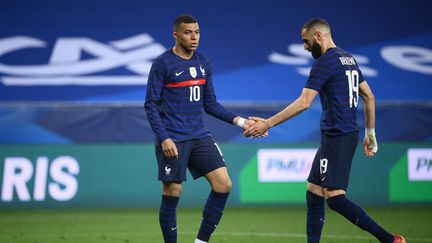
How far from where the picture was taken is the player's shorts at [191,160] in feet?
24.3

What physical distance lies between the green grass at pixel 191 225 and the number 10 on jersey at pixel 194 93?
2.18 metres

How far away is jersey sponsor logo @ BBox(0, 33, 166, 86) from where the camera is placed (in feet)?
57.2

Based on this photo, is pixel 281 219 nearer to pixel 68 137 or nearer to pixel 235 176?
pixel 235 176

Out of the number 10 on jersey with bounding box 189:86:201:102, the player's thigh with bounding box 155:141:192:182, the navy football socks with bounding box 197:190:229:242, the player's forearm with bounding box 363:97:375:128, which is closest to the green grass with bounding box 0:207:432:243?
the navy football socks with bounding box 197:190:229:242

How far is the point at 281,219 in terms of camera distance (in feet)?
38.0

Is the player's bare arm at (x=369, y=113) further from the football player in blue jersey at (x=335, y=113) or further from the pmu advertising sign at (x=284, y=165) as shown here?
the pmu advertising sign at (x=284, y=165)

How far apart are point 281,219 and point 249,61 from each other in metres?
6.76

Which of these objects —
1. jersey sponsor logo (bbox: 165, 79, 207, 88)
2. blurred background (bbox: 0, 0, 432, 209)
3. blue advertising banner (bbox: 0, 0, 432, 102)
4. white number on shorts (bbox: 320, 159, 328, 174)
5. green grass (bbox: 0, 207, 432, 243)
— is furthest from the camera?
blue advertising banner (bbox: 0, 0, 432, 102)

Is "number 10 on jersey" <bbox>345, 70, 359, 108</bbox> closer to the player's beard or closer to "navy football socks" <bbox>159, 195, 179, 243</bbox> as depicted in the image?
the player's beard

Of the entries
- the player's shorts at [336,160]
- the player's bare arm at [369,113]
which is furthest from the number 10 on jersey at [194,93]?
the player's bare arm at [369,113]

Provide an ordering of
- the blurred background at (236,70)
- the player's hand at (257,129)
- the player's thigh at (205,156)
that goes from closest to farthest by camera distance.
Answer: the player's thigh at (205,156), the player's hand at (257,129), the blurred background at (236,70)

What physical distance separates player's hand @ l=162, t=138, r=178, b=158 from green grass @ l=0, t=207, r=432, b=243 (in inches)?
83.5

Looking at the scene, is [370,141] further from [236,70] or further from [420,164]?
[236,70]

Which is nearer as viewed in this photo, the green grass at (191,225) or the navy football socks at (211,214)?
the navy football socks at (211,214)
